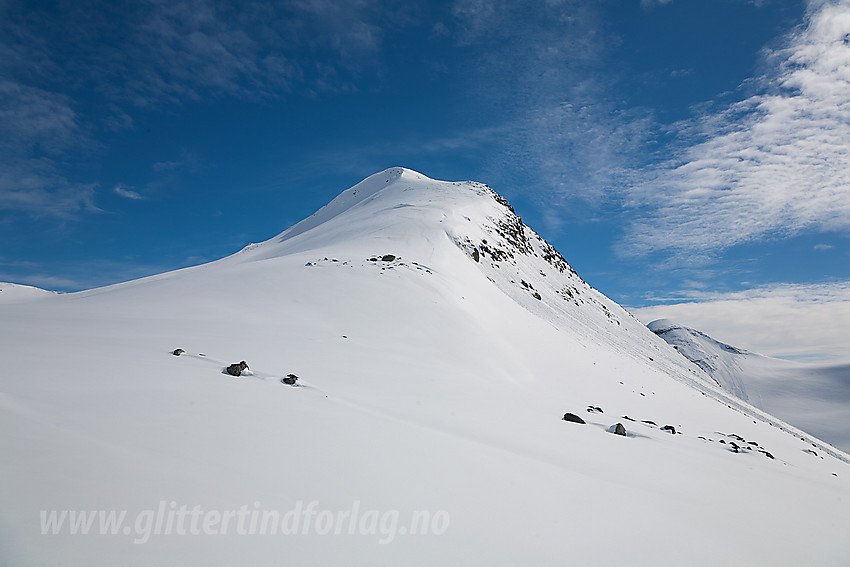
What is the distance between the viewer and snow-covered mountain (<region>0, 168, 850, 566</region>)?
272cm

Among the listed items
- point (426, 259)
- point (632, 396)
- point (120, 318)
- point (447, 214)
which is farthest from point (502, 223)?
point (120, 318)

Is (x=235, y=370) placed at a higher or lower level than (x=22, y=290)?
lower

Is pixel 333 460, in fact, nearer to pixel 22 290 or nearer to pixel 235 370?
pixel 235 370

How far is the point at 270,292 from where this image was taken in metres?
13.7

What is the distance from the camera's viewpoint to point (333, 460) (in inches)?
153

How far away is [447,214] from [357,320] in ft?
70.1

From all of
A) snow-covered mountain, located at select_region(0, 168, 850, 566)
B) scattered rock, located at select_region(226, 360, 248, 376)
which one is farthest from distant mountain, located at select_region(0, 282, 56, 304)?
scattered rock, located at select_region(226, 360, 248, 376)

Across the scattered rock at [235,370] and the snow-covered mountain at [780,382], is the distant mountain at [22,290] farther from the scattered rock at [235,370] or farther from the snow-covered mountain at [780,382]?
the snow-covered mountain at [780,382]

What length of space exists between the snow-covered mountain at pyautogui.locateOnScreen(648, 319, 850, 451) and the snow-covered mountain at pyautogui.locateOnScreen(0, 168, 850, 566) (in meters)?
64.4

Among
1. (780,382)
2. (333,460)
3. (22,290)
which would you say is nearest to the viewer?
(333,460)

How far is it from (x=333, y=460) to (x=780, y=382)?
94.5m

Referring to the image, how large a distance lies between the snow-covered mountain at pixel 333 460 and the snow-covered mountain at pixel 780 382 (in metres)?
64.4

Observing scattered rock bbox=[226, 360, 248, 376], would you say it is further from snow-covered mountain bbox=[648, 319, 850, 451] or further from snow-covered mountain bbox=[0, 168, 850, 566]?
snow-covered mountain bbox=[648, 319, 850, 451]

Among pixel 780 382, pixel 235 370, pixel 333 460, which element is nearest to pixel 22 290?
pixel 235 370
